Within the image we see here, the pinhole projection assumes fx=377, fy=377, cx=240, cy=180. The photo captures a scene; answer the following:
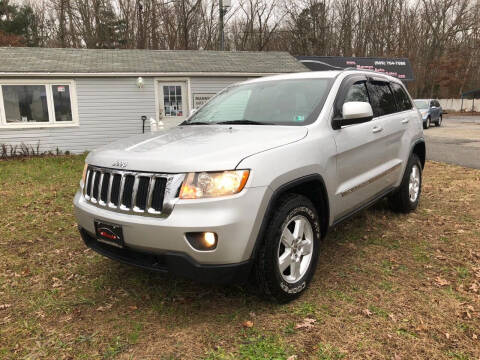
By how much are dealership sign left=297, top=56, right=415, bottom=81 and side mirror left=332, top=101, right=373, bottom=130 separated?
17.0m

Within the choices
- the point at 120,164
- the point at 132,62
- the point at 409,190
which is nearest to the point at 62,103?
the point at 132,62

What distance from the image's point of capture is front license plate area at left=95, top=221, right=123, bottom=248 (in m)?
2.60

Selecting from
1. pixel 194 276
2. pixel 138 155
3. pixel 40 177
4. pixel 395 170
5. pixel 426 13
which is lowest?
pixel 40 177

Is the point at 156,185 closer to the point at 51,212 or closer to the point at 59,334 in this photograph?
the point at 59,334

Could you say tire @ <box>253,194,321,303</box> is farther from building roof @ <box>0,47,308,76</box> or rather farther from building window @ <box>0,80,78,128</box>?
building window @ <box>0,80,78,128</box>

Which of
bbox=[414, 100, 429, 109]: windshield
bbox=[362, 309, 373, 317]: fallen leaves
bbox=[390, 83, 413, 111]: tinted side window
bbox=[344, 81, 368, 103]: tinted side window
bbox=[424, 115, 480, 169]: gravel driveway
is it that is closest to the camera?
bbox=[362, 309, 373, 317]: fallen leaves

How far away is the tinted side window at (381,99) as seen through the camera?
416 centimetres

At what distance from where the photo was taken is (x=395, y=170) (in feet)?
14.4

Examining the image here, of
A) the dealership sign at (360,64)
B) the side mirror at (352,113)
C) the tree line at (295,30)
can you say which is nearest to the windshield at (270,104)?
the side mirror at (352,113)

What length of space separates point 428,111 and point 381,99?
18.6 m

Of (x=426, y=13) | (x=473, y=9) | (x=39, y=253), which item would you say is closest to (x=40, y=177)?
(x=39, y=253)

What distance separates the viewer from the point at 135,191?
2555mm

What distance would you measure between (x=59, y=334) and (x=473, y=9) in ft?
164

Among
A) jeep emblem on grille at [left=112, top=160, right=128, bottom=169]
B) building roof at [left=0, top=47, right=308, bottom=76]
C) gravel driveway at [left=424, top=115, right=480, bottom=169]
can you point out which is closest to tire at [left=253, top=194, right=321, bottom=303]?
jeep emblem on grille at [left=112, top=160, right=128, bottom=169]
